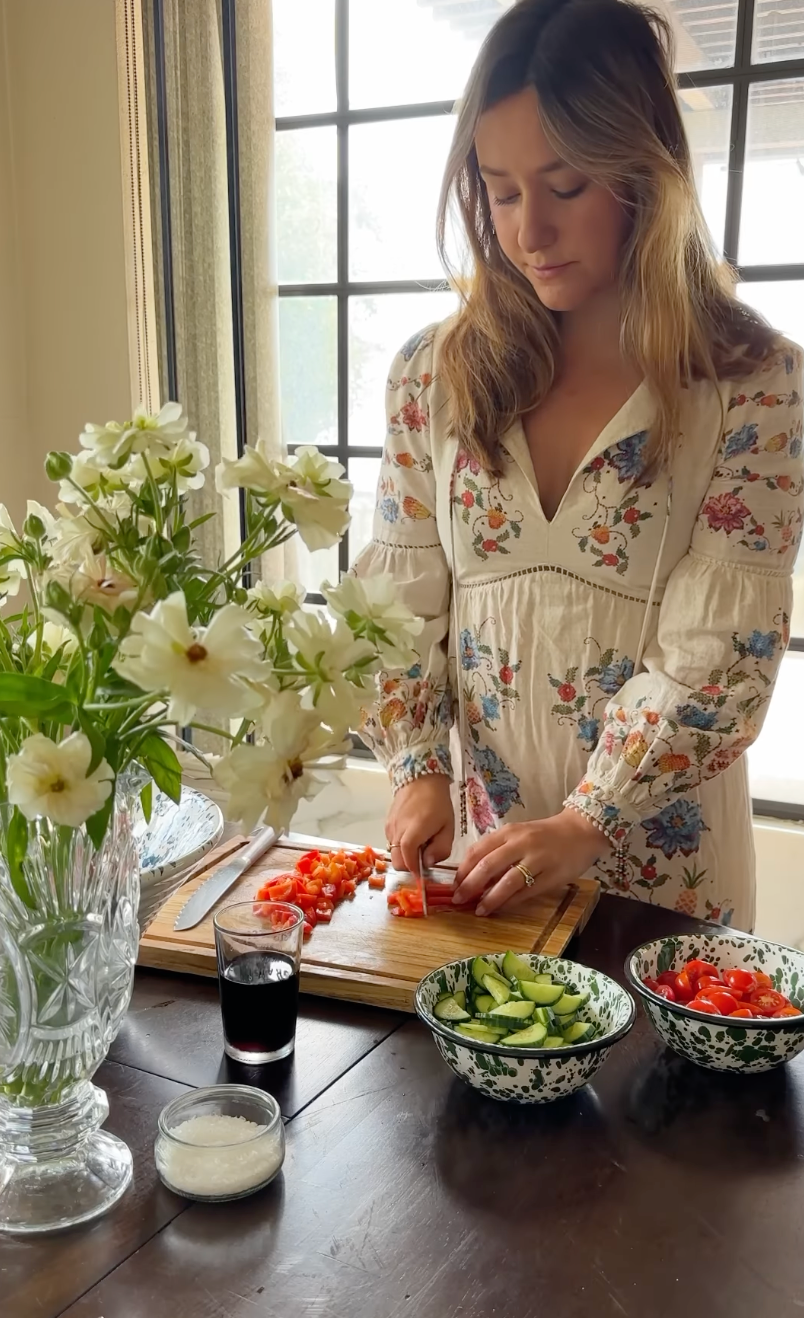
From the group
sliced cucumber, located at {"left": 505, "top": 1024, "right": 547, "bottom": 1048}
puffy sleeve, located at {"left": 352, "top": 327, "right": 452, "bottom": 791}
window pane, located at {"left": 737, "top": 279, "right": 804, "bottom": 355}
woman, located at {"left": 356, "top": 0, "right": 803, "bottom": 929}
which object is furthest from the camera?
window pane, located at {"left": 737, "top": 279, "right": 804, "bottom": 355}

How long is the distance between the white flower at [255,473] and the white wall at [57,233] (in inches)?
87.6

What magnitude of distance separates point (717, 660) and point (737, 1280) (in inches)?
29.1

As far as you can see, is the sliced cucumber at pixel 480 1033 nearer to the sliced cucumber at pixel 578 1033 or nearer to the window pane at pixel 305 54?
the sliced cucumber at pixel 578 1033

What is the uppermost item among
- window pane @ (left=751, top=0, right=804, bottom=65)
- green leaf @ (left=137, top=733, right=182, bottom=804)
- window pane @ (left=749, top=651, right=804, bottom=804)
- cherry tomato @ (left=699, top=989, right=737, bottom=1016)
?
window pane @ (left=751, top=0, right=804, bottom=65)

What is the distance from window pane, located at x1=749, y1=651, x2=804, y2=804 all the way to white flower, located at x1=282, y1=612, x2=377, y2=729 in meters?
2.14

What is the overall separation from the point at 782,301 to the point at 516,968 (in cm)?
199

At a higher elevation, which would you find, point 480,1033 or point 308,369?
point 308,369

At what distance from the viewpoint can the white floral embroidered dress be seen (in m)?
1.30

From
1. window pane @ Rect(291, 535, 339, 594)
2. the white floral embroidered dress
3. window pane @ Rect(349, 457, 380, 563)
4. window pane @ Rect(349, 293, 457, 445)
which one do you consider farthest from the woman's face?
window pane @ Rect(291, 535, 339, 594)

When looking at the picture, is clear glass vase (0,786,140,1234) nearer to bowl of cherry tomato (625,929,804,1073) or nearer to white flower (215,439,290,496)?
white flower (215,439,290,496)

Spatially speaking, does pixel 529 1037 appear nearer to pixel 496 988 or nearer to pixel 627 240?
pixel 496 988

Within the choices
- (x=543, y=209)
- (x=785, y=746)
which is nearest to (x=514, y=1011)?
(x=543, y=209)

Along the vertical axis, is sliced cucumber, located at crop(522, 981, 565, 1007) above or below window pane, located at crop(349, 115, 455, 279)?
below

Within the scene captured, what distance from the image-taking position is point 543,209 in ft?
4.19
